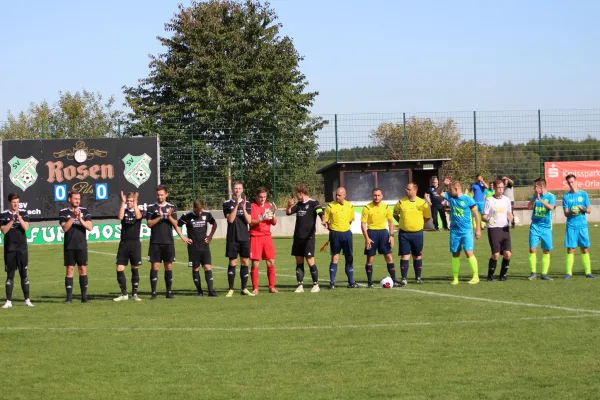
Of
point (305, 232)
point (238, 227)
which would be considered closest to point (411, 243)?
point (305, 232)

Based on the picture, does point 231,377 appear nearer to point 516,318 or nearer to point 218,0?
point 516,318

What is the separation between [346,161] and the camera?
3925cm

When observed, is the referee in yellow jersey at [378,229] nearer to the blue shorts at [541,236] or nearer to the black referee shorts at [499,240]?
the black referee shorts at [499,240]

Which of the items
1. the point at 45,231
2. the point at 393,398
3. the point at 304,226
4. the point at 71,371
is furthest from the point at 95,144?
the point at 393,398

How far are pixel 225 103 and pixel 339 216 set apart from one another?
33.0 m

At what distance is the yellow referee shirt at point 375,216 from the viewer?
62.3 feet

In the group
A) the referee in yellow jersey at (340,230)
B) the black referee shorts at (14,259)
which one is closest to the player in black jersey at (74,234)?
the black referee shorts at (14,259)

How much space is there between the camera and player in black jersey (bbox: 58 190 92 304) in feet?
57.2

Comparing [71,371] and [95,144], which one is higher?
[95,144]

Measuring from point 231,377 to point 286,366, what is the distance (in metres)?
0.78

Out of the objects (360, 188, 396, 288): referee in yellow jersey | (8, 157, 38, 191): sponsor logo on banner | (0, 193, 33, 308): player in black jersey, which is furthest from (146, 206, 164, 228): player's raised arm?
(8, 157, 38, 191): sponsor logo on banner

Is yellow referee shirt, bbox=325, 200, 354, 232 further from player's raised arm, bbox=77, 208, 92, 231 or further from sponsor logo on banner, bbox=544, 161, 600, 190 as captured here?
sponsor logo on banner, bbox=544, 161, 600, 190

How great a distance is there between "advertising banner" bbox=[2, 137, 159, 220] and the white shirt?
20341 millimetres

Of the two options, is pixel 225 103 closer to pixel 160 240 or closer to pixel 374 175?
pixel 374 175
